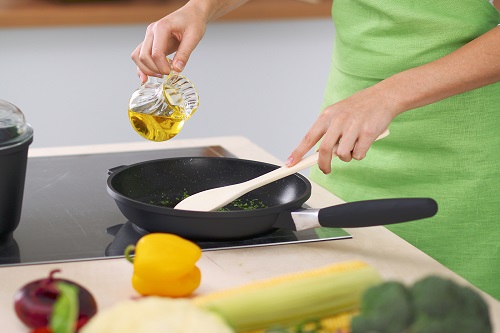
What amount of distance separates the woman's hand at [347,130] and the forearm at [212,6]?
1.47 feet

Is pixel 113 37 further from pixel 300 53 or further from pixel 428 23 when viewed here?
pixel 428 23

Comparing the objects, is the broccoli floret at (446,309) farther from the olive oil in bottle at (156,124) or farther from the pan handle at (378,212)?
the olive oil in bottle at (156,124)

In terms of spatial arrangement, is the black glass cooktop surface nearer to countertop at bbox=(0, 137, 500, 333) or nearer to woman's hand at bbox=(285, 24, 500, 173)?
countertop at bbox=(0, 137, 500, 333)

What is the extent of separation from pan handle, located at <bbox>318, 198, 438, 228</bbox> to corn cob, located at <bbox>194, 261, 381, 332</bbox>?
0.26 m

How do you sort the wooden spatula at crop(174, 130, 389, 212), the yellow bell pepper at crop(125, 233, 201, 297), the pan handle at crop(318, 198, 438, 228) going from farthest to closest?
1. the wooden spatula at crop(174, 130, 389, 212)
2. the pan handle at crop(318, 198, 438, 228)
3. the yellow bell pepper at crop(125, 233, 201, 297)

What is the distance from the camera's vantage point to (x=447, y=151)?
1.62m

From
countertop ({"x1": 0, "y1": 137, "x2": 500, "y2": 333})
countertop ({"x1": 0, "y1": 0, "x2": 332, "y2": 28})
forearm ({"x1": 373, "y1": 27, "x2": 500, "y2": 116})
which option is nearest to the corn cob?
countertop ({"x1": 0, "y1": 137, "x2": 500, "y2": 333})

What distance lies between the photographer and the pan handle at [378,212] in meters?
1.11

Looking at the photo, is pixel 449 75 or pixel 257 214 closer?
pixel 257 214

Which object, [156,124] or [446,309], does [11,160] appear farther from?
[446,309]

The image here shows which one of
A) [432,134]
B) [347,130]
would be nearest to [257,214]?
[347,130]

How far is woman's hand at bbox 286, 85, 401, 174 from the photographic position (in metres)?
1.25

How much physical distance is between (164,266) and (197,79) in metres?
2.29

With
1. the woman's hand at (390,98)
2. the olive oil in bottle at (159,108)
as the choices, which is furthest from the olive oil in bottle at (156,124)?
the woman's hand at (390,98)
